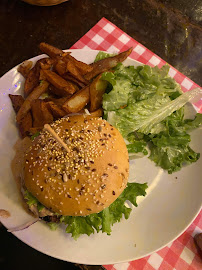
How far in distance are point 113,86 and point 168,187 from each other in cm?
97

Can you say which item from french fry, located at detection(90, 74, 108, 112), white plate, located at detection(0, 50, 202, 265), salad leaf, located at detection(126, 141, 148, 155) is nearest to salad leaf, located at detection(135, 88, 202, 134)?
salad leaf, located at detection(126, 141, 148, 155)

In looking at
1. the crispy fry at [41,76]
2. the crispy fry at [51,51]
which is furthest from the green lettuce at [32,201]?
the crispy fry at [51,51]

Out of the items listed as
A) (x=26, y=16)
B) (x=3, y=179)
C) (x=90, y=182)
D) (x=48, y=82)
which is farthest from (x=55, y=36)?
(x=90, y=182)

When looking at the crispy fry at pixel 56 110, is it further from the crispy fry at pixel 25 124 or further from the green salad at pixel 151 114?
the green salad at pixel 151 114

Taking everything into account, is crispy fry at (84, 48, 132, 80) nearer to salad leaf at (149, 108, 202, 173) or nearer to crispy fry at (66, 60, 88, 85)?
crispy fry at (66, 60, 88, 85)

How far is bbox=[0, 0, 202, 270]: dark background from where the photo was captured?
2.91 metres

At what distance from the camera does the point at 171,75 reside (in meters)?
2.93

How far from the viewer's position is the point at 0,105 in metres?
2.34

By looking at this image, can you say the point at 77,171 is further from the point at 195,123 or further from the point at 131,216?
A: the point at 195,123

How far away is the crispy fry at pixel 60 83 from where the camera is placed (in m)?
2.18

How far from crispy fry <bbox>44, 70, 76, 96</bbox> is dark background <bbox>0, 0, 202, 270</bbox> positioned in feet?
2.56

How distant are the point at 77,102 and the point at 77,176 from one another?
2.15 feet

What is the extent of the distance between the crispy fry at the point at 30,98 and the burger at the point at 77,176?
35cm

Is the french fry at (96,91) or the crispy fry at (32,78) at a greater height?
the crispy fry at (32,78)
